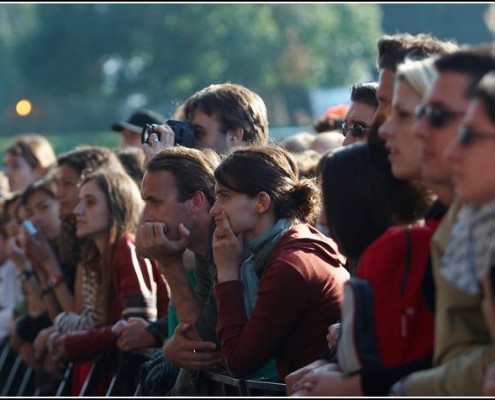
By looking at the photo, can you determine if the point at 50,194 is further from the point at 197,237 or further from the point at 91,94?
the point at 91,94

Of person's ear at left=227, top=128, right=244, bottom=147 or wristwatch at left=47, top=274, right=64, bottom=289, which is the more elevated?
person's ear at left=227, top=128, right=244, bottom=147

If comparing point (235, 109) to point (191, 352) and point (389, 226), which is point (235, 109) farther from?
point (389, 226)

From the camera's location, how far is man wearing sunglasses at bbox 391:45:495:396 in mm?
3898

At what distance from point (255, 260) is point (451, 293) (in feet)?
6.15

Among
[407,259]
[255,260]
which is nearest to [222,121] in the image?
[255,260]

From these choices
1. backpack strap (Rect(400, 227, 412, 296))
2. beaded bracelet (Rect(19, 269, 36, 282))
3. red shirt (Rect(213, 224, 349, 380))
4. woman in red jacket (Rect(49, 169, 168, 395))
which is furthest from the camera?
beaded bracelet (Rect(19, 269, 36, 282))

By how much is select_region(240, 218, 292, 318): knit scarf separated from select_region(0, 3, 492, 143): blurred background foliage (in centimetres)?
6338

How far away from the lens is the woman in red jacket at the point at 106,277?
7.79m

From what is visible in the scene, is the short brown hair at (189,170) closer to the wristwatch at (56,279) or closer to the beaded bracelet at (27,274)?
the wristwatch at (56,279)

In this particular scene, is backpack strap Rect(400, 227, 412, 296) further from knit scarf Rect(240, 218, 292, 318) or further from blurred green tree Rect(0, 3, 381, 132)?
blurred green tree Rect(0, 3, 381, 132)

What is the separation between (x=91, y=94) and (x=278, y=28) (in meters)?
10.5

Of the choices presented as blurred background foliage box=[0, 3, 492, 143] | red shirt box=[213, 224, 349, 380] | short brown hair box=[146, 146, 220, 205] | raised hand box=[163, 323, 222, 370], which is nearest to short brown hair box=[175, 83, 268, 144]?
short brown hair box=[146, 146, 220, 205]

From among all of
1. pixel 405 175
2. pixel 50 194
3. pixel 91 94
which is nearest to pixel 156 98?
pixel 91 94

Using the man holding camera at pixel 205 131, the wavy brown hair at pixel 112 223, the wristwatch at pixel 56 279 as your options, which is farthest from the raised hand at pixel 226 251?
the wristwatch at pixel 56 279
